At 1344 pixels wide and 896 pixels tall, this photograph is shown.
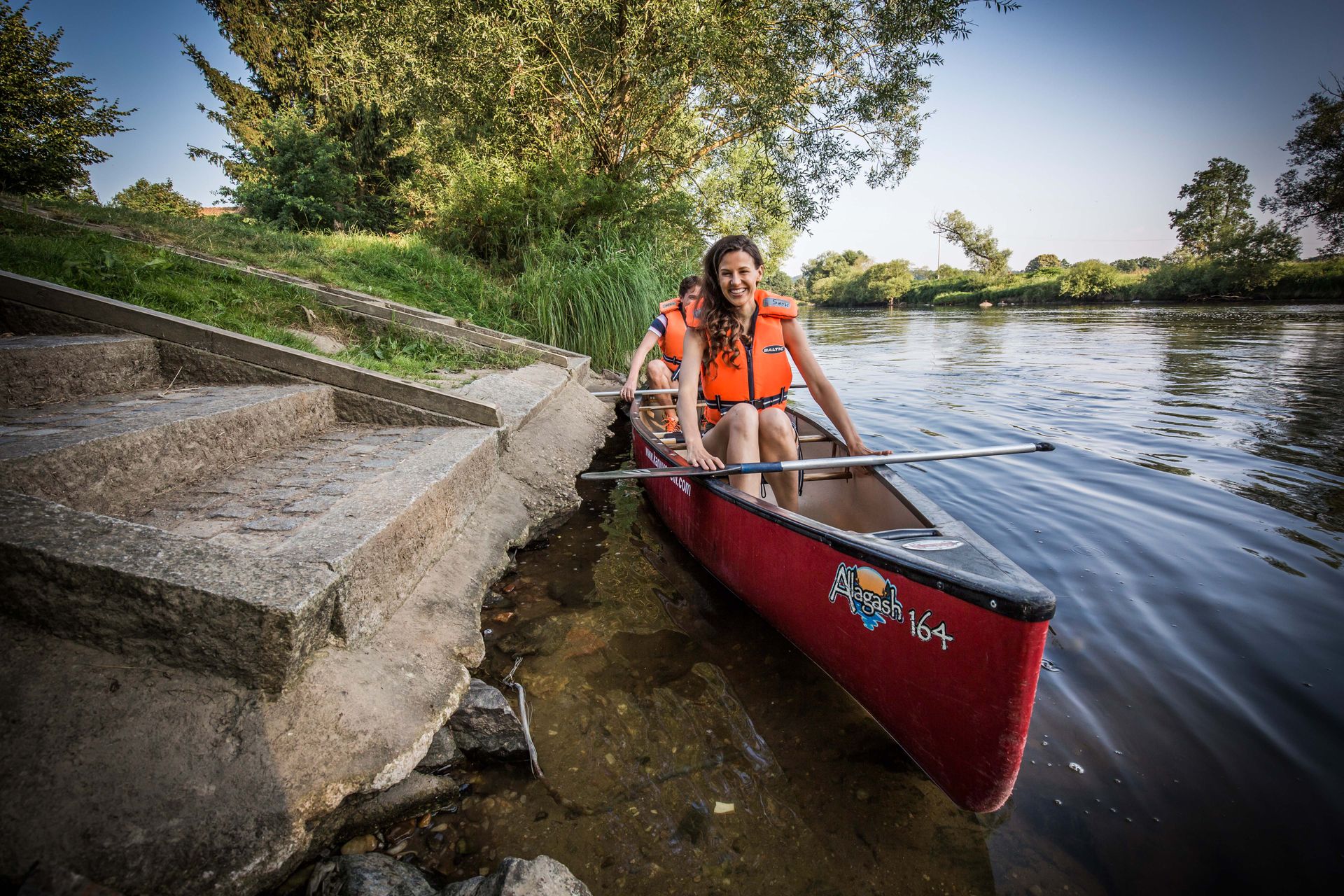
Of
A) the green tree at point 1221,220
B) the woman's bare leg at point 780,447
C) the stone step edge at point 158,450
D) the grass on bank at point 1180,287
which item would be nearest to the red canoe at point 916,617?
the woman's bare leg at point 780,447

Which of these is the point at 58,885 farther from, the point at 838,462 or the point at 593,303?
the point at 593,303

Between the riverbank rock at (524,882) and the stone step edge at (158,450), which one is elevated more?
the stone step edge at (158,450)

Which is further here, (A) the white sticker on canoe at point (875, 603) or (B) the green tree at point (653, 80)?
(B) the green tree at point (653, 80)

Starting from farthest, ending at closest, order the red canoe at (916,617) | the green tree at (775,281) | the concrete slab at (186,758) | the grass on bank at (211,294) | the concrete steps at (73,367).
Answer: the green tree at (775,281) < the grass on bank at (211,294) < the concrete steps at (73,367) < the red canoe at (916,617) < the concrete slab at (186,758)

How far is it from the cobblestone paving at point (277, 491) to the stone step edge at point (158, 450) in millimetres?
79

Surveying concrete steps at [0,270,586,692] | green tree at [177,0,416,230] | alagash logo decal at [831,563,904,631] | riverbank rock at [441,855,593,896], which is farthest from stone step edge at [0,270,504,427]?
green tree at [177,0,416,230]

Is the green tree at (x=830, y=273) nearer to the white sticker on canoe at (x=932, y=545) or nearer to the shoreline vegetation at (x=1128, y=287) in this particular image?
the shoreline vegetation at (x=1128, y=287)

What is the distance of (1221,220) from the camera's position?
3612 cm

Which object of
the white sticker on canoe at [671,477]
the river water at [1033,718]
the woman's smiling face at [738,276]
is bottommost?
the river water at [1033,718]

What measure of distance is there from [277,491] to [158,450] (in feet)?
1.48

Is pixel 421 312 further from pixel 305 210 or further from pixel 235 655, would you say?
pixel 305 210

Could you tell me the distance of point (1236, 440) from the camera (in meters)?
5.95

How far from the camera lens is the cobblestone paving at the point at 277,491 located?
2270 millimetres

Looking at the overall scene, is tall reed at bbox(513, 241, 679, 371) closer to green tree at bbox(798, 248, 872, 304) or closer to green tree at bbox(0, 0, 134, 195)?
green tree at bbox(0, 0, 134, 195)
